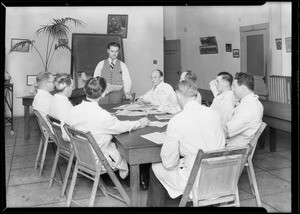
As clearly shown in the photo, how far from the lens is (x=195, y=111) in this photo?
8.89 feet

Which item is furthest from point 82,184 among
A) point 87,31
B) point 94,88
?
point 87,31

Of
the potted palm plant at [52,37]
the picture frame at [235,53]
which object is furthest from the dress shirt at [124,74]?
the picture frame at [235,53]

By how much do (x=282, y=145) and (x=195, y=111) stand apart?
3.54 metres

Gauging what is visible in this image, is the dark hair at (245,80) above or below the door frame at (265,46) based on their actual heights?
below

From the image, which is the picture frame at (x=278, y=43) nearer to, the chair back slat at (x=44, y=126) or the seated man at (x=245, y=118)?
the seated man at (x=245, y=118)

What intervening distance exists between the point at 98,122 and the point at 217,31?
715 cm

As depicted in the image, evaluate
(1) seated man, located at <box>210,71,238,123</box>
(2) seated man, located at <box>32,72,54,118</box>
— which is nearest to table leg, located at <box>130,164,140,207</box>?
(1) seated man, located at <box>210,71,238,123</box>

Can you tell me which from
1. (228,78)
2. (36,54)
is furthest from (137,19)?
(228,78)

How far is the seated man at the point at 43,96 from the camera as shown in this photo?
15.4 feet

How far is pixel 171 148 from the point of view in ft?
8.93

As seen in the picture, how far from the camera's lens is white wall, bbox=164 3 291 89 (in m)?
7.77

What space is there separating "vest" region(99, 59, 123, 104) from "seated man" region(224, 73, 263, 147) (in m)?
2.88

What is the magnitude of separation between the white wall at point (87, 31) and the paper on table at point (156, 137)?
582 cm

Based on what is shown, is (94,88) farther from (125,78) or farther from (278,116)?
(125,78)
